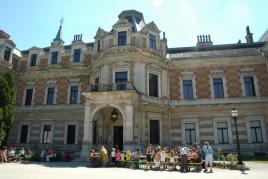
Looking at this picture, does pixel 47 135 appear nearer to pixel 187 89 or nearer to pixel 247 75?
pixel 187 89

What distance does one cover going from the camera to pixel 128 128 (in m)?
19.7

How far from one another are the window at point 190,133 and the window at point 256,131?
5255mm

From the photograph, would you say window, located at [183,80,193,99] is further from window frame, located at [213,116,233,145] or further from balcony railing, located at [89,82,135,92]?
balcony railing, located at [89,82,135,92]

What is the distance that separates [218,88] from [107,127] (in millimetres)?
11721

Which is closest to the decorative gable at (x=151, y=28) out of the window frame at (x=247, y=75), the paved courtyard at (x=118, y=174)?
the window frame at (x=247, y=75)

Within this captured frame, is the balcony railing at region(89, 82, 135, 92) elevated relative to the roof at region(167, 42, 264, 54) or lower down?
lower down

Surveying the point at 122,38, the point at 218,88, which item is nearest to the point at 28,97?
the point at 122,38

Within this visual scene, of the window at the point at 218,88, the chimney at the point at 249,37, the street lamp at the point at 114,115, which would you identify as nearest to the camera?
the street lamp at the point at 114,115

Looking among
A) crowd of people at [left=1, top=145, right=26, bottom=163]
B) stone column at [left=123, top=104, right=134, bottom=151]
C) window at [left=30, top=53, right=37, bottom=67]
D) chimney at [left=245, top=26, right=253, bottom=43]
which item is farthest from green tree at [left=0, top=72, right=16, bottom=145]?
chimney at [left=245, top=26, right=253, bottom=43]

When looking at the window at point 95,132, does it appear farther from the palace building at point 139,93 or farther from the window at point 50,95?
the window at point 50,95

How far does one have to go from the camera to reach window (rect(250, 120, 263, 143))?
73.6 feet

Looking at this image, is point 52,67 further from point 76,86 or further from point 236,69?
point 236,69

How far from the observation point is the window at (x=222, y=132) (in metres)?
22.9

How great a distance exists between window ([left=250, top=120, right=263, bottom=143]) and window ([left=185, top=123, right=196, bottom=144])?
5.25m
